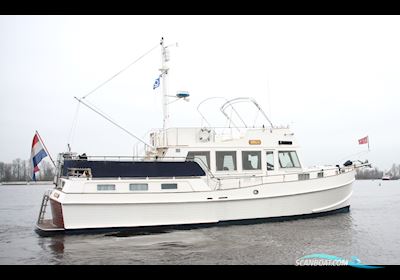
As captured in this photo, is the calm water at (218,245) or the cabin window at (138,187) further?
the cabin window at (138,187)

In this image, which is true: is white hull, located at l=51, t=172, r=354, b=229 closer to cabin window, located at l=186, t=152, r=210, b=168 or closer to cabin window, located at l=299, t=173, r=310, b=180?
cabin window, located at l=299, t=173, r=310, b=180

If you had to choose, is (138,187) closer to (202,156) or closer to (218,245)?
(202,156)

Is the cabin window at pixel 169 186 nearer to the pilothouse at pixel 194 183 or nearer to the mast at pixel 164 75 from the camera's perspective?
the pilothouse at pixel 194 183

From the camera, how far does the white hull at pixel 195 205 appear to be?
13367mm

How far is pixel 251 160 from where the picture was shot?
16281 mm

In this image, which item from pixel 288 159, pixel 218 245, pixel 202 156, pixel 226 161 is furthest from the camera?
pixel 288 159

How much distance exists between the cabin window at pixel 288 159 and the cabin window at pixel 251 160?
1.09 m

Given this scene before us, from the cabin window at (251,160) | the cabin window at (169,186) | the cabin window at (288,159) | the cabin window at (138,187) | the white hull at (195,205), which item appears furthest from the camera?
the cabin window at (288,159)

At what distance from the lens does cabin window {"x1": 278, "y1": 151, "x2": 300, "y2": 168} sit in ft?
55.1

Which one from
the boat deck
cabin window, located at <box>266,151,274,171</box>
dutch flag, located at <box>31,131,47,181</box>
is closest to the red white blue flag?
cabin window, located at <box>266,151,274,171</box>

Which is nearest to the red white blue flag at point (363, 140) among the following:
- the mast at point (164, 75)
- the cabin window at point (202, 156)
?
the cabin window at point (202, 156)

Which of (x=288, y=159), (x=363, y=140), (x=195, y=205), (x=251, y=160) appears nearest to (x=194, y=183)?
(x=195, y=205)

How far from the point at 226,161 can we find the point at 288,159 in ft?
9.67
